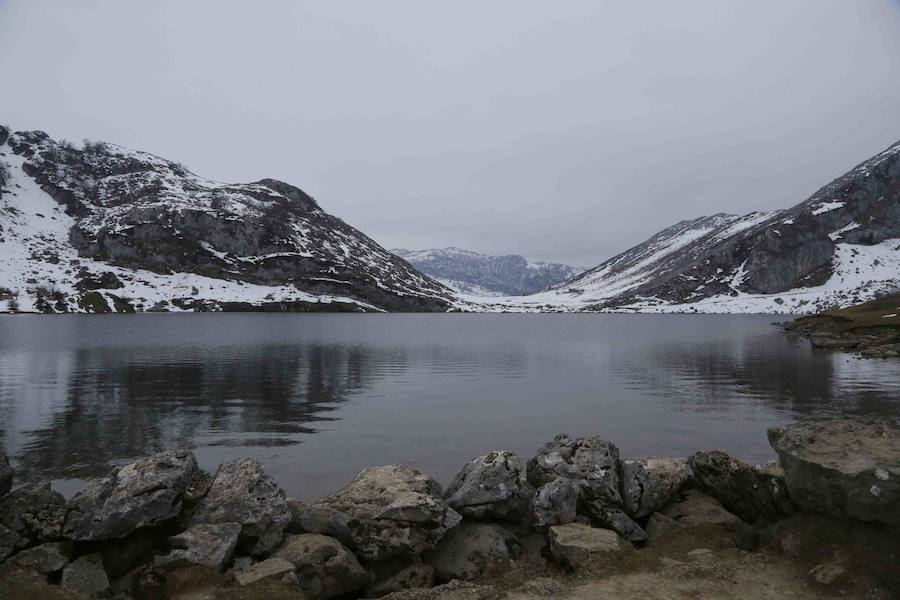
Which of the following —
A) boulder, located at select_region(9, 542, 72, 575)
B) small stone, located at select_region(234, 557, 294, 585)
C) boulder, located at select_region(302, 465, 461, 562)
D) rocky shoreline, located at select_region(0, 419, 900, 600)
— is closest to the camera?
rocky shoreline, located at select_region(0, 419, 900, 600)

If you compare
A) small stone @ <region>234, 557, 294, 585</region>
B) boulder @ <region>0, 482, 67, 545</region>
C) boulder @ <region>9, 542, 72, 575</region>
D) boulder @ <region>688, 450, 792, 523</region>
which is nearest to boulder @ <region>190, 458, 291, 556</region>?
small stone @ <region>234, 557, 294, 585</region>

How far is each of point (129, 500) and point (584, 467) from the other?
1410 cm

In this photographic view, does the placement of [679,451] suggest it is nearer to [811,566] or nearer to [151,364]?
[811,566]

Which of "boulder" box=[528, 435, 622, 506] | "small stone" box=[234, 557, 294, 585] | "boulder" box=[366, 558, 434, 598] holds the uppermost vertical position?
"boulder" box=[528, 435, 622, 506]

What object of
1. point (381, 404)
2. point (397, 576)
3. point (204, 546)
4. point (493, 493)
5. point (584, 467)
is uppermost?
point (584, 467)

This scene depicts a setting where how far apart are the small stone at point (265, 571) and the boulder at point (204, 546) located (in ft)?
2.88

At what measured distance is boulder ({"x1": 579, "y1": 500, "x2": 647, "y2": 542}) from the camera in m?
15.9

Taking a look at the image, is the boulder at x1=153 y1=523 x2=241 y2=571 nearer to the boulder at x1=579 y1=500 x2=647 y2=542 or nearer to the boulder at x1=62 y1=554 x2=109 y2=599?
the boulder at x1=62 y1=554 x2=109 y2=599

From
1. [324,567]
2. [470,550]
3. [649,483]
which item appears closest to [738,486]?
[649,483]

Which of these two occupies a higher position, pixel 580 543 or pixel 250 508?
pixel 250 508

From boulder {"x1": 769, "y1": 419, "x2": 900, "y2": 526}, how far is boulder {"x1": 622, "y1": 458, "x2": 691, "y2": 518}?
3.99 meters

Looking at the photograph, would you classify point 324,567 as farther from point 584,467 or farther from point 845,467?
point 845,467

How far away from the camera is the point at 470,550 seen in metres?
15.0

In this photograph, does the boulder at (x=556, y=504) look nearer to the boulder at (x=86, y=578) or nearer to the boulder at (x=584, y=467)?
the boulder at (x=584, y=467)
